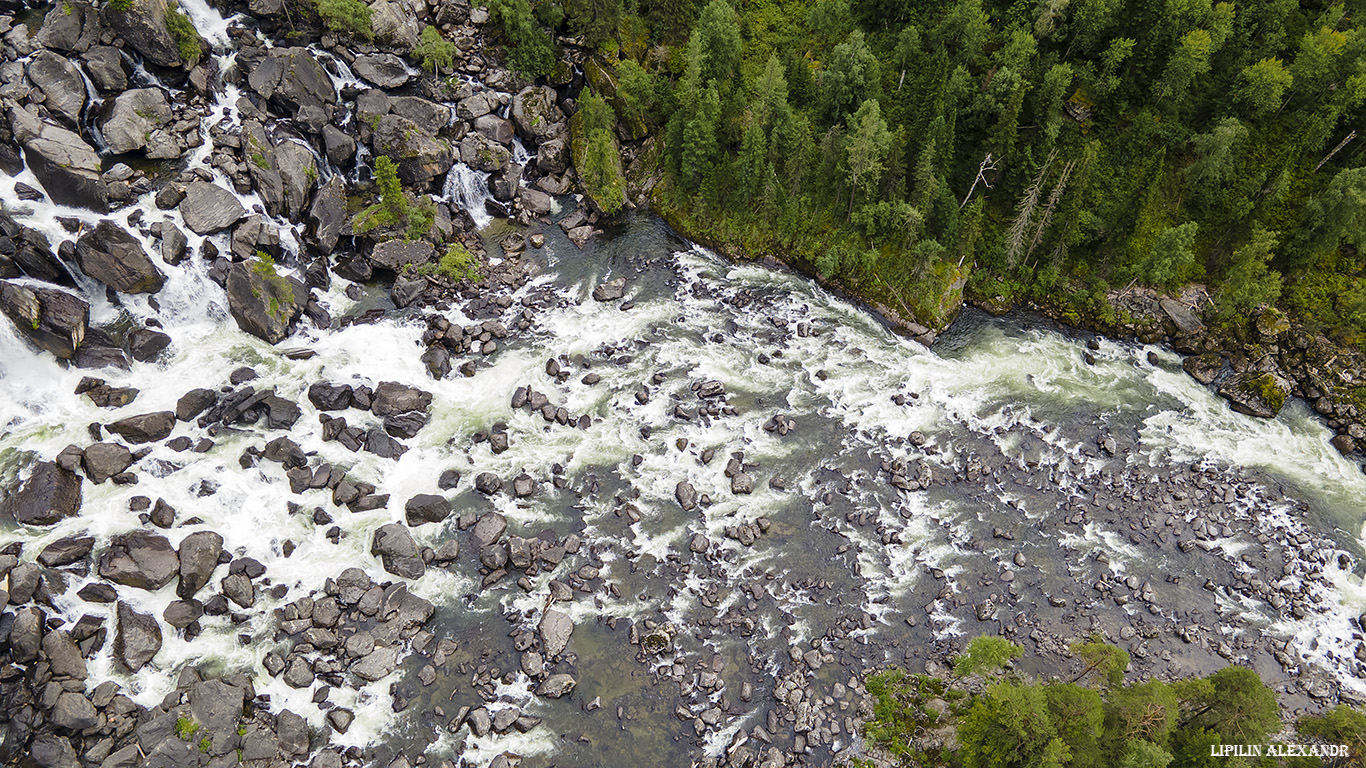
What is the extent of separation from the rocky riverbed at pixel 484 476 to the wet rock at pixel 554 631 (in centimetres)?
16

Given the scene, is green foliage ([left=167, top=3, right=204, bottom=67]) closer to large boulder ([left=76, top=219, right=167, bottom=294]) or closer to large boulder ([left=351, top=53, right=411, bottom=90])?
large boulder ([left=351, top=53, right=411, bottom=90])

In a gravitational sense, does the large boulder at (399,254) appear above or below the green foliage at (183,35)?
below

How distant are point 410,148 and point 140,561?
33.8m

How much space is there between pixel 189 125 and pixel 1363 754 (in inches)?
2925

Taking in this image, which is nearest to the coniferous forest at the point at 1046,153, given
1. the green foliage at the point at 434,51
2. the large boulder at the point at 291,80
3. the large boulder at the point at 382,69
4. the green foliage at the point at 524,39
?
the green foliage at the point at 524,39

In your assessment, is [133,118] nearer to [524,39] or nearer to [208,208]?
[208,208]

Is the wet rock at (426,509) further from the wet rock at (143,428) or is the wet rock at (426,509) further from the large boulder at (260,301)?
the large boulder at (260,301)

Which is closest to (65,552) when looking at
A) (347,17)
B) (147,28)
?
(147,28)

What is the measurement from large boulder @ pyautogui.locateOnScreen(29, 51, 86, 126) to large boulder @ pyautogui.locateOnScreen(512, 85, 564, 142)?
29.3 meters

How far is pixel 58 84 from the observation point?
43.0 m

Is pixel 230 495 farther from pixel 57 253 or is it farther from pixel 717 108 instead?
pixel 717 108

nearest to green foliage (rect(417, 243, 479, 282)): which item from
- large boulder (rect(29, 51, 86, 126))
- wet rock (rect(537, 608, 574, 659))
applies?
large boulder (rect(29, 51, 86, 126))

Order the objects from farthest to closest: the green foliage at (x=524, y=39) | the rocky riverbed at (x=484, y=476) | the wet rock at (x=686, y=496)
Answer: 1. the green foliage at (x=524, y=39)
2. the wet rock at (x=686, y=496)
3. the rocky riverbed at (x=484, y=476)

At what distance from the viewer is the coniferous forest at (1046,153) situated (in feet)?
154
